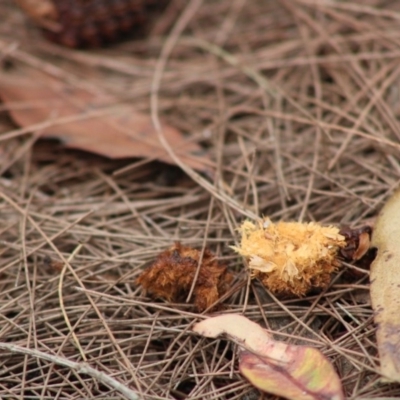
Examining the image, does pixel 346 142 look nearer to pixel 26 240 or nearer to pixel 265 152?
pixel 265 152

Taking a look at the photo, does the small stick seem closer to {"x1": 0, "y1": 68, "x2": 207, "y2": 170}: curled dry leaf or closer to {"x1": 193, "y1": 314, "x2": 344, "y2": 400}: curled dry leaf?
{"x1": 193, "y1": 314, "x2": 344, "y2": 400}: curled dry leaf

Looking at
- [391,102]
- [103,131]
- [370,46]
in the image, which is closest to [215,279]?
[103,131]

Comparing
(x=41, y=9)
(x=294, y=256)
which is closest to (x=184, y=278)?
(x=294, y=256)

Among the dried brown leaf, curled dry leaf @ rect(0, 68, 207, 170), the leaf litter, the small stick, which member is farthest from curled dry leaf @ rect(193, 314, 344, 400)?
the dried brown leaf

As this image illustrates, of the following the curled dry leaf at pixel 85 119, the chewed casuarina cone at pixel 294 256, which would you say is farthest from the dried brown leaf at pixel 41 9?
the chewed casuarina cone at pixel 294 256

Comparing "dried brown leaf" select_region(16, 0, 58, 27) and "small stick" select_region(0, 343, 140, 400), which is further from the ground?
"dried brown leaf" select_region(16, 0, 58, 27)

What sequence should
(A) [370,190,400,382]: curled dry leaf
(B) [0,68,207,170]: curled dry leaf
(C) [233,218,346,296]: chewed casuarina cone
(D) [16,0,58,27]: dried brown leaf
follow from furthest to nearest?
(D) [16,0,58,27]: dried brown leaf < (B) [0,68,207,170]: curled dry leaf < (C) [233,218,346,296]: chewed casuarina cone < (A) [370,190,400,382]: curled dry leaf

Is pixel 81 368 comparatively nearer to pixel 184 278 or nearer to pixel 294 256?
pixel 184 278

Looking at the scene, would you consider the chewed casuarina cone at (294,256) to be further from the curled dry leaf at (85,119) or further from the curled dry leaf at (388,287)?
the curled dry leaf at (85,119)
